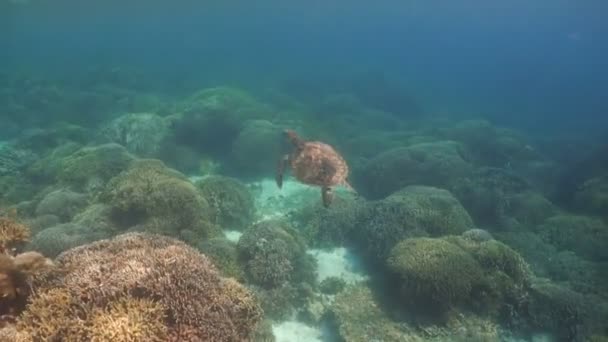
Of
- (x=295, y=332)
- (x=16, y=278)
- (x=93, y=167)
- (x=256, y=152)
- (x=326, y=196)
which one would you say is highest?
(x=16, y=278)

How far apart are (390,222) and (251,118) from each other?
14014 millimetres

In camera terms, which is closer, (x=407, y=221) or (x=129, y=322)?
(x=129, y=322)

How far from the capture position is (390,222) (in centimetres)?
1328

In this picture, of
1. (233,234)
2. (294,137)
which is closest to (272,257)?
(233,234)

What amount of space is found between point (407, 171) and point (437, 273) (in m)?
9.77

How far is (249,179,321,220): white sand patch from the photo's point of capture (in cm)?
1606

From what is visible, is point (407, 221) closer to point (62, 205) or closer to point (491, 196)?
point (491, 196)

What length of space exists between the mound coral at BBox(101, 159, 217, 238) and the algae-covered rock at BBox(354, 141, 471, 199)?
9871mm

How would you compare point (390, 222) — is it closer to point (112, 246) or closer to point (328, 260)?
point (328, 260)

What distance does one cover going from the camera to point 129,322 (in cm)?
510

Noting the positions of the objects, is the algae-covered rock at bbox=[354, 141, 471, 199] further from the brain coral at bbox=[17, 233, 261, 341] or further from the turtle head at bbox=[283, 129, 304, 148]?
the brain coral at bbox=[17, 233, 261, 341]

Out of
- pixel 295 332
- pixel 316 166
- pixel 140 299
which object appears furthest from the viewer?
pixel 295 332

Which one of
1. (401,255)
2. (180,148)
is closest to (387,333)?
(401,255)

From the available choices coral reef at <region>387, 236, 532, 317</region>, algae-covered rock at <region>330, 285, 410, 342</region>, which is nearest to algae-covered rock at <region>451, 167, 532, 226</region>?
coral reef at <region>387, 236, 532, 317</region>
